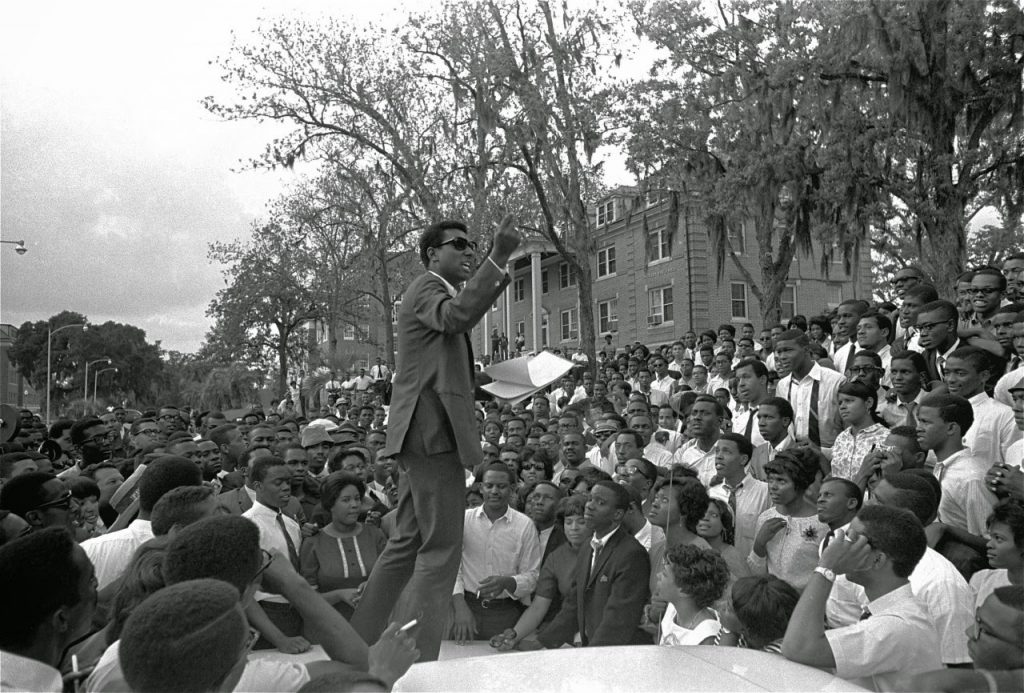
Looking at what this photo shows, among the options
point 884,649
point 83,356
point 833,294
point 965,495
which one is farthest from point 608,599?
point 83,356

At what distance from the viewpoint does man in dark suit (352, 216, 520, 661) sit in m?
3.81

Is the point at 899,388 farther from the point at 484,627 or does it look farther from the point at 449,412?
the point at 449,412

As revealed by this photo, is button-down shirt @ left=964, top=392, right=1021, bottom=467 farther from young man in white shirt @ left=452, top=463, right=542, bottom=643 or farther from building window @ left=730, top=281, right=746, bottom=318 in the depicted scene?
building window @ left=730, top=281, right=746, bottom=318

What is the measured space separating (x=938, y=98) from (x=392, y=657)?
55.7ft

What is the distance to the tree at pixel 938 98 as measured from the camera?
15977 millimetres

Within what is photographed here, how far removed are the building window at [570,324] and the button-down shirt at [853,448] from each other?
36.3 metres

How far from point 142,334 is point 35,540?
92.1 metres

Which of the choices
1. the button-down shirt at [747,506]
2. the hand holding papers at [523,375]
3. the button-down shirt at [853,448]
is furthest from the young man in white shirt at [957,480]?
the hand holding papers at [523,375]

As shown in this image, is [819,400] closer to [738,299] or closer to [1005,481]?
[1005,481]

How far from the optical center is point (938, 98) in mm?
16578

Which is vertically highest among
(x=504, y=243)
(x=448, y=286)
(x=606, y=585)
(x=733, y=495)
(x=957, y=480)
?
(x=504, y=243)

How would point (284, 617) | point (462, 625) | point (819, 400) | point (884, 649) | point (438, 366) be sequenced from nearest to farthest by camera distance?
point (884, 649) < point (438, 366) < point (284, 617) < point (462, 625) < point (819, 400)

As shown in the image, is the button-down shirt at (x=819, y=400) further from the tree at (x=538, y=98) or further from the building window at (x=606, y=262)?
the building window at (x=606, y=262)

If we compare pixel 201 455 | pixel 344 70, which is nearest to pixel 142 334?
pixel 344 70
